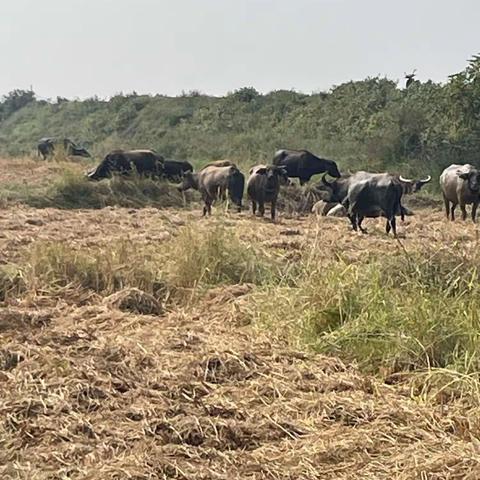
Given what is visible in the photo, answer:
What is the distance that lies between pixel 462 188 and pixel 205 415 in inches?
463

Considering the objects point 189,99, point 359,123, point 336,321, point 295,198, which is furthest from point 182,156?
point 336,321

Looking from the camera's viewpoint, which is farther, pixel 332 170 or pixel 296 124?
pixel 296 124

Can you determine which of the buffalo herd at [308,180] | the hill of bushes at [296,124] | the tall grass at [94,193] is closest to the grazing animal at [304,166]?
the buffalo herd at [308,180]

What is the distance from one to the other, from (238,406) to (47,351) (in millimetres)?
1731

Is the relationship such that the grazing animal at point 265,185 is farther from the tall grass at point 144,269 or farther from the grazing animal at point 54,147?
the grazing animal at point 54,147

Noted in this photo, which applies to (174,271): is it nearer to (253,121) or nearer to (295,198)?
(295,198)

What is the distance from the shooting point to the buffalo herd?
13.4m

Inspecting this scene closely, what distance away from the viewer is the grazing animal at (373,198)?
42.7 ft

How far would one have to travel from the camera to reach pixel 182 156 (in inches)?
1165

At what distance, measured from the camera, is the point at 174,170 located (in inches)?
816

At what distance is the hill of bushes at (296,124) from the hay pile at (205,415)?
1697 centimetres

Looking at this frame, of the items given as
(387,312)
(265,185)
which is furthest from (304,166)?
(387,312)

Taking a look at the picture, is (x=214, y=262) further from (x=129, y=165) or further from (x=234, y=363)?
(x=129, y=165)

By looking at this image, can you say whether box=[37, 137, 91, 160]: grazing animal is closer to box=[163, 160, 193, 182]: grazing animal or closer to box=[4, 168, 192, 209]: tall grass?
box=[163, 160, 193, 182]: grazing animal
